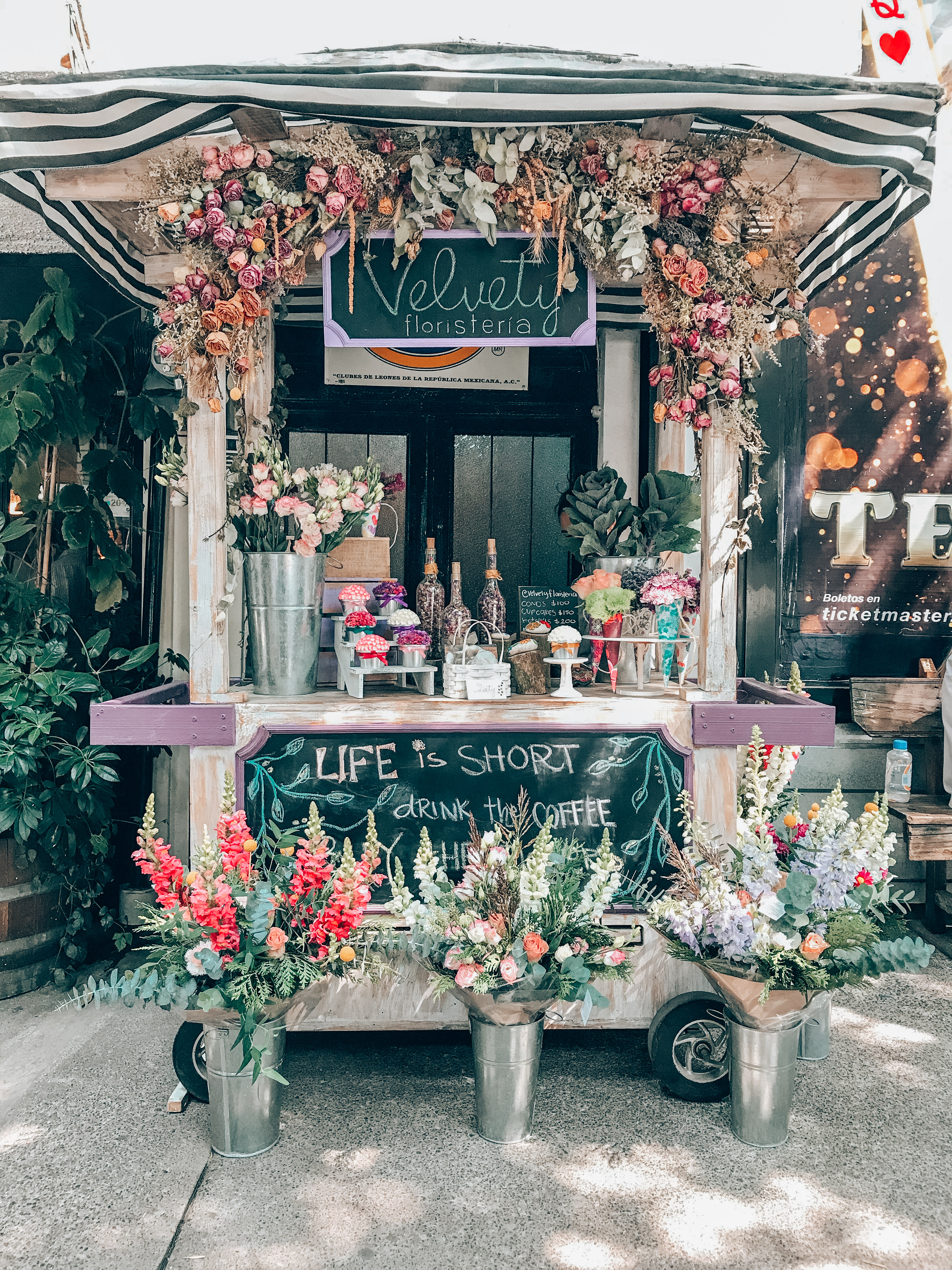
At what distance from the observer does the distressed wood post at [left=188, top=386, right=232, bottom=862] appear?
3113mm

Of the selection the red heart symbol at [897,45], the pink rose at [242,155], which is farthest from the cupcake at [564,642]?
the red heart symbol at [897,45]

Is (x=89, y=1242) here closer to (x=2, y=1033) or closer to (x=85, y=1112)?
(x=85, y=1112)

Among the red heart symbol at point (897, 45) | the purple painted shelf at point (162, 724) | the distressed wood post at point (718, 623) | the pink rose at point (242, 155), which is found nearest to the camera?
the pink rose at point (242, 155)

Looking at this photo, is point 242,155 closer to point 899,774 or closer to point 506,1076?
point 506,1076

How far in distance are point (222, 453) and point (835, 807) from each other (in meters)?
2.33

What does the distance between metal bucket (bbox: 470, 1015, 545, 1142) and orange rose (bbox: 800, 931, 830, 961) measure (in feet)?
2.60

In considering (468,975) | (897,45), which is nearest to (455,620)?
(468,975)

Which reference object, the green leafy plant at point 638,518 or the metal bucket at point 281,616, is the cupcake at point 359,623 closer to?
the metal bucket at point 281,616

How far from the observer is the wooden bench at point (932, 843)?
→ 4309 millimetres

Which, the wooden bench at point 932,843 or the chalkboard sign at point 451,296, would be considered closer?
the chalkboard sign at point 451,296

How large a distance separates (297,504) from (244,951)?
145 centimetres

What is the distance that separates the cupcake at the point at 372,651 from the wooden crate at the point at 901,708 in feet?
9.13

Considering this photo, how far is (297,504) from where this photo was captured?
312 cm

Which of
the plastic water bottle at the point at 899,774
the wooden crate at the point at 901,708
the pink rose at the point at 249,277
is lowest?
the plastic water bottle at the point at 899,774
